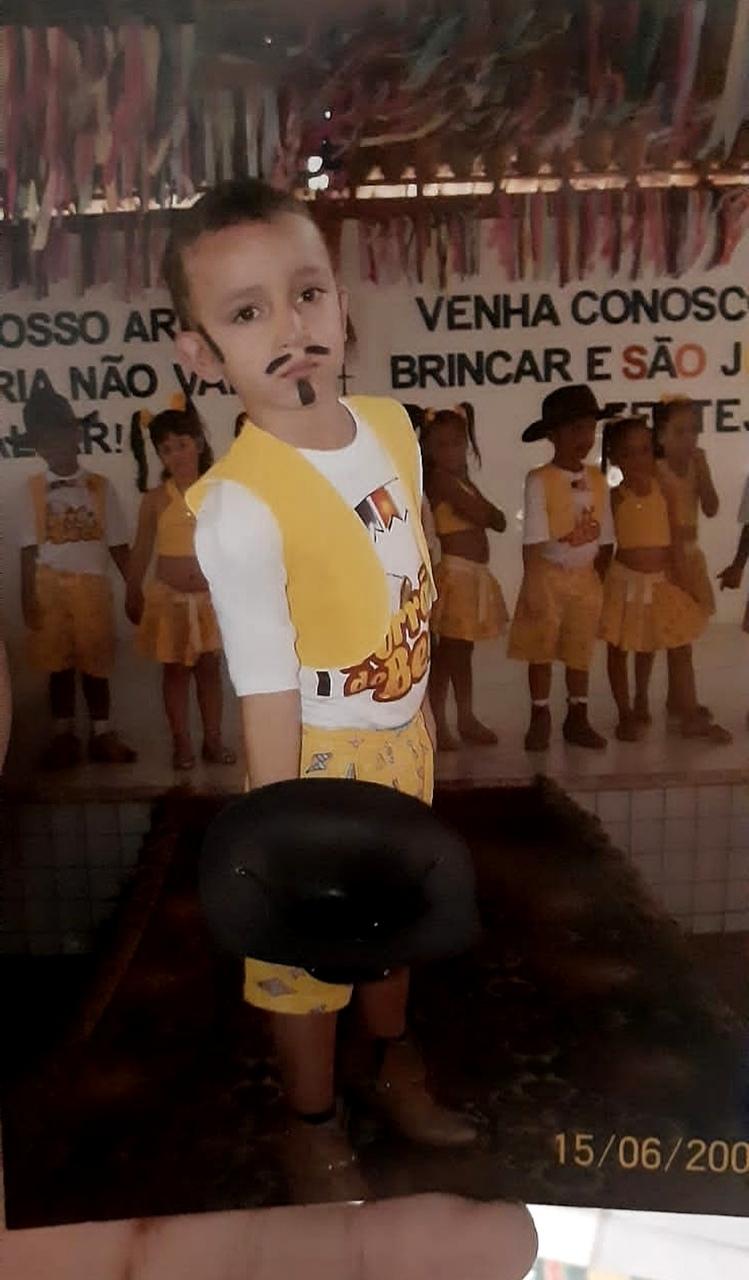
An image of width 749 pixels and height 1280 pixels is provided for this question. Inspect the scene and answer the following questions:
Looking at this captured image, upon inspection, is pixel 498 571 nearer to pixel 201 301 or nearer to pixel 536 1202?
pixel 201 301

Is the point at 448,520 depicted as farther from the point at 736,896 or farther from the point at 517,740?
the point at 736,896

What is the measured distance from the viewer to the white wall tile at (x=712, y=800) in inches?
24.9

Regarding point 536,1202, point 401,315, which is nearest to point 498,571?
point 401,315

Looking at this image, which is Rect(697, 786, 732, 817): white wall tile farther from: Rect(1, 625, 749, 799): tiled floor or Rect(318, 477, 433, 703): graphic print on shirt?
Rect(318, 477, 433, 703): graphic print on shirt

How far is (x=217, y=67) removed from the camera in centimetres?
56

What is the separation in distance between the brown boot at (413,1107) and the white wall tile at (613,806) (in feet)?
0.61

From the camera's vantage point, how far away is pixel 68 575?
0.61m

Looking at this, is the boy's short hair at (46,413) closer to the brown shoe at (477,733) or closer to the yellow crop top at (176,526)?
the yellow crop top at (176,526)

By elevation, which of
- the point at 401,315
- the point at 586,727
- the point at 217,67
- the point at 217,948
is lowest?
the point at 217,948

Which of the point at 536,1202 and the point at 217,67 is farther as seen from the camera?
the point at 536,1202

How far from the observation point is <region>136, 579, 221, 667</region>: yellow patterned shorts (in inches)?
23.5

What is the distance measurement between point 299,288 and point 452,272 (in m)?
0.08

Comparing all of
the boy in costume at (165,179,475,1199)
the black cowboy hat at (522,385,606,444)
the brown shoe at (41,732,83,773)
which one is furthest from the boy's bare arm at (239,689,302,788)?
the black cowboy hat at (522,385,606,444)
